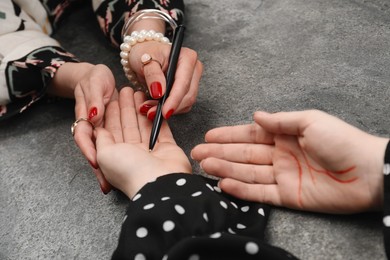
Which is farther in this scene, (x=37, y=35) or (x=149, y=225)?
(x=37, y=35)

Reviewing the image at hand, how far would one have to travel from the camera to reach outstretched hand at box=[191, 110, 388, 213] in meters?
0.44

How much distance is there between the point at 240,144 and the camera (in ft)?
1.77

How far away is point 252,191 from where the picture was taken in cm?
51

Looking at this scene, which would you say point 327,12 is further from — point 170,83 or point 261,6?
point 170,83

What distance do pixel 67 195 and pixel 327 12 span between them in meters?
0.58

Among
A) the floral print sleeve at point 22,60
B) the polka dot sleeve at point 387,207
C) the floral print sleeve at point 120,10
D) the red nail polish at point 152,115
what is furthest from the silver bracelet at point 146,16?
the polka dot sleeve at point 387,207

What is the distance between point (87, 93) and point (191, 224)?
320 millimetres

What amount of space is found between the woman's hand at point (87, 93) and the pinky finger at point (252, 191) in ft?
0.59

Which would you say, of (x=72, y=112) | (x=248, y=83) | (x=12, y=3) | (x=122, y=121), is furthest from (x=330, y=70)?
(x=12, y=3)

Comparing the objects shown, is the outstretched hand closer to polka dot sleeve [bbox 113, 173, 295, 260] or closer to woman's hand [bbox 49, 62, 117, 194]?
polka dot sleeve [bbox 113, 173, 295, 260]

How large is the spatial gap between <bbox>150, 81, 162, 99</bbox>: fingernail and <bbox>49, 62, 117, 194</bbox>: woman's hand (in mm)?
84

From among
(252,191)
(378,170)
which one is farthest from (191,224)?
(378,170)

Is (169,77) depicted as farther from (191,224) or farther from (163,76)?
(191,224)

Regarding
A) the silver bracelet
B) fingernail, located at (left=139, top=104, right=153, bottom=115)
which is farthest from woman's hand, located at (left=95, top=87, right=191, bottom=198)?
the silver bracelet
